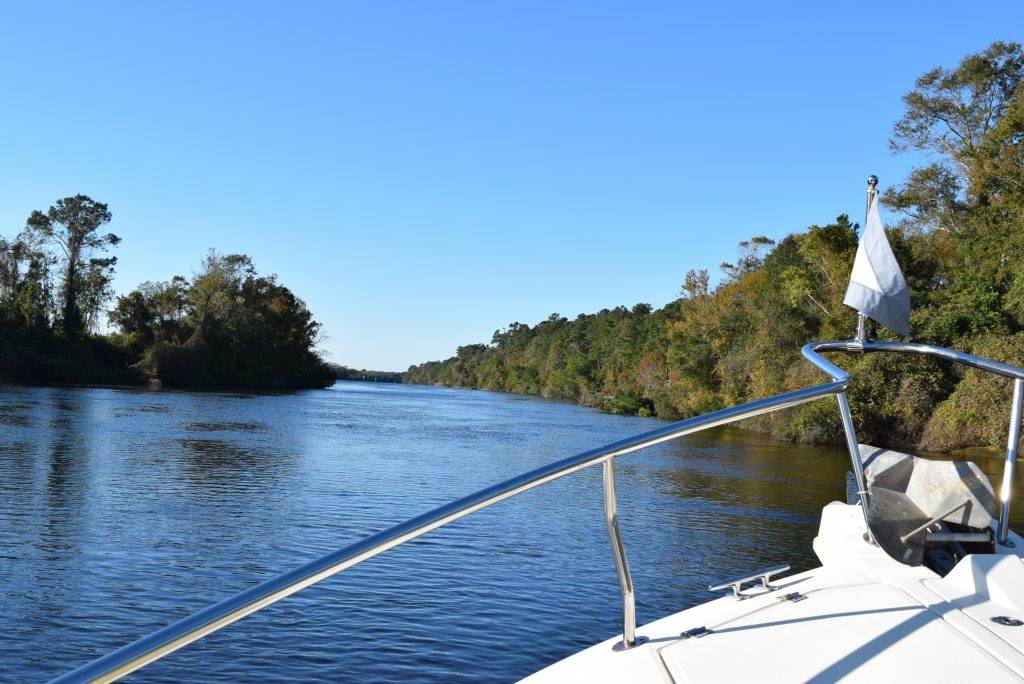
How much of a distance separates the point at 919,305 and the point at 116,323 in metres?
52.5

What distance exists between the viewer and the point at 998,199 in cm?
2947

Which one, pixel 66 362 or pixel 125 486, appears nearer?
pixel 125 486

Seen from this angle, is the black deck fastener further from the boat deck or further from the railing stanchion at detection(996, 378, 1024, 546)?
the railing stanchion at detection(996, 378, 1024, 546)

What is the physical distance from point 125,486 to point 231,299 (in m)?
57.9

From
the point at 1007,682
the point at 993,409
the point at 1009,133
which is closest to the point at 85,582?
the point at 1007,682

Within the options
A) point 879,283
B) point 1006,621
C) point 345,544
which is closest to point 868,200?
point 879,283

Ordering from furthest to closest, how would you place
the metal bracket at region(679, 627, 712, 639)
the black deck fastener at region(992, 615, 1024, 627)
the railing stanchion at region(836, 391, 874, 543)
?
the railing stanchion at region(836, 391, 874, 543) → the metal bracket at region(679, 627, 712, 639) → the black deck fastener at region(992, 615, 1024, 627)

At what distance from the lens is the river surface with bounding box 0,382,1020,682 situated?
7105mm

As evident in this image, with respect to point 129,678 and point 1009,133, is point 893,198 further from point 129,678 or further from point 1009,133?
point 129,678

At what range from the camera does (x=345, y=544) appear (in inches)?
390

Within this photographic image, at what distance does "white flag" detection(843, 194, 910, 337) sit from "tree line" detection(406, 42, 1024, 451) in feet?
65.9

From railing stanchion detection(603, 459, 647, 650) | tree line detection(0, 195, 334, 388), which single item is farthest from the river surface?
tree line detection(0, 195, 334, 388)

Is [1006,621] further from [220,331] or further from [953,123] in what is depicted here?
[220,331]

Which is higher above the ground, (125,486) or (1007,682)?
(1007,682)
